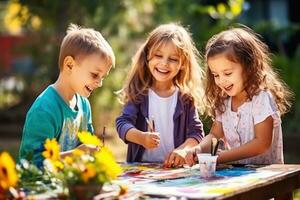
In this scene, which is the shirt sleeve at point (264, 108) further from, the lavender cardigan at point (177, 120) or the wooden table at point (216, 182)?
the lavender cardigan at point (177, 120)

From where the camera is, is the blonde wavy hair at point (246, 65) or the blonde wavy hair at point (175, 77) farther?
the blonde wavy hair at point (175, 77)

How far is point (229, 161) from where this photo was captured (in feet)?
12.9

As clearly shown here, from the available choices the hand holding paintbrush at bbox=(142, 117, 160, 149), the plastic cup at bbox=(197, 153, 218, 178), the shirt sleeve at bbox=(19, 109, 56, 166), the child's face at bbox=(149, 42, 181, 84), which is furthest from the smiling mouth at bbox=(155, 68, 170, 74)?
the plastic cup at bbox=(197, 153, 218, 178)

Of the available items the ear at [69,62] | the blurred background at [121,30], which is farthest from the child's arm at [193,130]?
the blurred background at [121,30]

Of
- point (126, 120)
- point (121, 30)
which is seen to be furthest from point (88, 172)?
point (121, 30)

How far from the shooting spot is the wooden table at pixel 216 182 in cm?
295

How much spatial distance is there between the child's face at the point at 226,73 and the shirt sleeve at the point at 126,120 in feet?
2.04

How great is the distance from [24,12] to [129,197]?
871cm

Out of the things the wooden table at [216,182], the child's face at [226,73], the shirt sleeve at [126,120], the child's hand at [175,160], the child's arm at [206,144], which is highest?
the child's face at [226,73]

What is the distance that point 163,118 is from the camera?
4512mm

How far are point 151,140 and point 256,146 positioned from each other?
0.54 m

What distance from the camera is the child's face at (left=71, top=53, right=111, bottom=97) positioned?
382 cm

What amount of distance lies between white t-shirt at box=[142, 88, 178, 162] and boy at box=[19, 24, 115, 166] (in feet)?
2.09

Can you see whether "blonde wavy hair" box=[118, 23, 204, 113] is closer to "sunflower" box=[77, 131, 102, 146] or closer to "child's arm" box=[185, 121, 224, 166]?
"child's arm" box=[185, 121, 224, 166]
